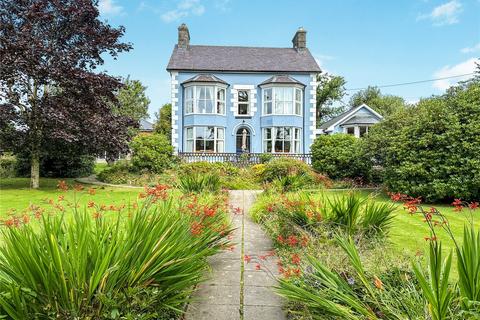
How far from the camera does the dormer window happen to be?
24.9 metres

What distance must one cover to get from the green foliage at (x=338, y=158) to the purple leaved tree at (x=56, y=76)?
32.9ft

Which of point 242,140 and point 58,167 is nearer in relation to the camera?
point 58,167

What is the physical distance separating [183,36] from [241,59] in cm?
501

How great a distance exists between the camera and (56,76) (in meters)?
13.4

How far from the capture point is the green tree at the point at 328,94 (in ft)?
139

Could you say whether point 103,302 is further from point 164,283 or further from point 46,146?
point 46,146

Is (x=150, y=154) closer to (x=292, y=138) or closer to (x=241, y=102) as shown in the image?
(x=241, y=102)

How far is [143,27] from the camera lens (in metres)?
16.5

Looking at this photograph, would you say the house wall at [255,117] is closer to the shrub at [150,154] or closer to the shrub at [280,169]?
the shrub at [150,154]

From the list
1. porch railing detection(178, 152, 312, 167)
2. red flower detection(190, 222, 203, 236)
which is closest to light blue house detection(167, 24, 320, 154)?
porch railing detection(178, 152, 312, 167)

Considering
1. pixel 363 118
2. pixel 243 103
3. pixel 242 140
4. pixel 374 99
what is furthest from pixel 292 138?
pixel 374 99

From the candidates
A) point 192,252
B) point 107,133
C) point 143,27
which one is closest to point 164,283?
point 192,252

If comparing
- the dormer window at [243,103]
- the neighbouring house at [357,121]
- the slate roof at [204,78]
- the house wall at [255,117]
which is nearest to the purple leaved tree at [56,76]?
the slate roof at [204,78]

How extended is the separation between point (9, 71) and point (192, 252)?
13.9m
